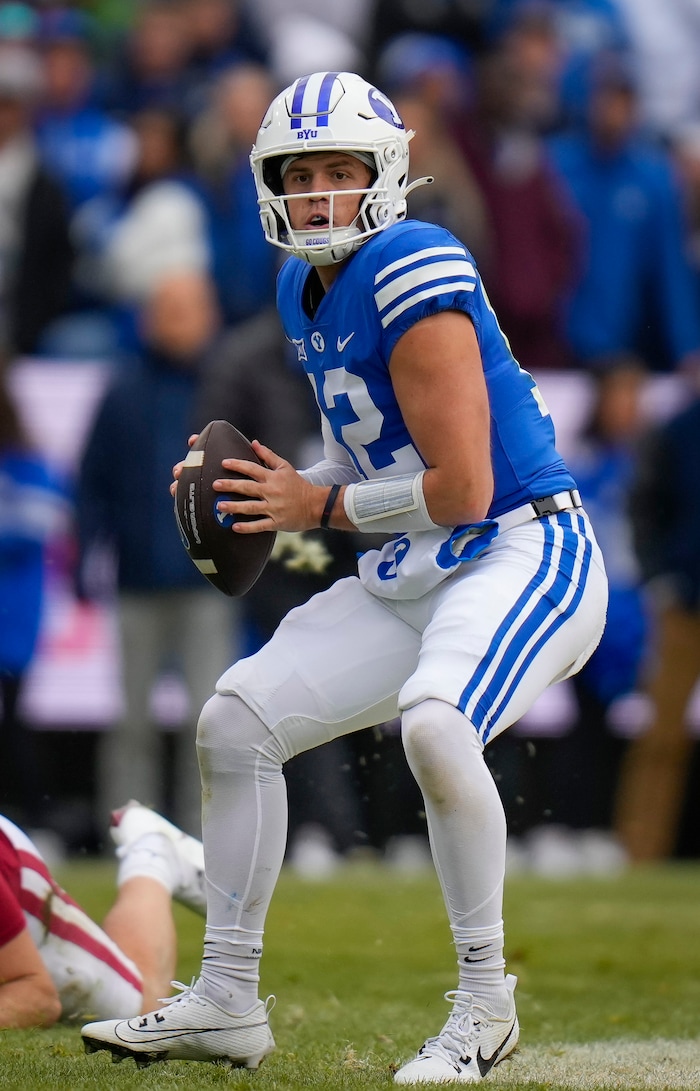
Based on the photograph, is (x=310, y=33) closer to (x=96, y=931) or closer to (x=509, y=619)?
(x=96, y=931)

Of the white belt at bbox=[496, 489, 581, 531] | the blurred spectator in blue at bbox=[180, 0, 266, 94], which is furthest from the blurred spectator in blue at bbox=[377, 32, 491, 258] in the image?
the white belt at bbox=[496, 489, 581, 531]

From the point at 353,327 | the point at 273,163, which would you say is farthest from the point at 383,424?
the point at 273,163

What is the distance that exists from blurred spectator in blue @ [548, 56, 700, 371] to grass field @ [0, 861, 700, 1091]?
298cm

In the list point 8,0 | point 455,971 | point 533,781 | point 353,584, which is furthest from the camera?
point 8,0

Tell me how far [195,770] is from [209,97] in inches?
155

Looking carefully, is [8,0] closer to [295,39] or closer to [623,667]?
[295,39]

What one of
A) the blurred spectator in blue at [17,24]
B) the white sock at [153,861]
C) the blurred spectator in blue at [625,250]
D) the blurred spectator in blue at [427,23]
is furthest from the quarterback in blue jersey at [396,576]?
the blurred spectator in blue at [427,23]

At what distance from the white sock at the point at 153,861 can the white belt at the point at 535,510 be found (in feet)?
4.82

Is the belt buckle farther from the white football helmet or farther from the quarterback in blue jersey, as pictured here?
the white football helmet

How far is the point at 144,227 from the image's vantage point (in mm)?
9008

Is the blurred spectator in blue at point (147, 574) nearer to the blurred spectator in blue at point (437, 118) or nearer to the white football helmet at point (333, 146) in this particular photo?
the blurred spectator in blue at point (437, 118)

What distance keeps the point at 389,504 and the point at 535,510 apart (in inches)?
13.5

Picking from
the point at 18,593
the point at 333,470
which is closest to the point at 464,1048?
the point at 333,470

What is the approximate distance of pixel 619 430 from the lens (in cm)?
829
